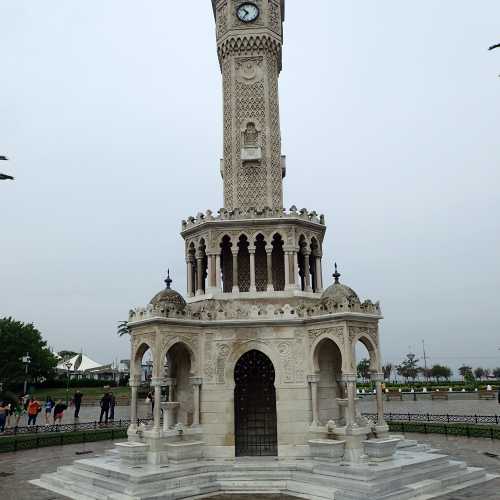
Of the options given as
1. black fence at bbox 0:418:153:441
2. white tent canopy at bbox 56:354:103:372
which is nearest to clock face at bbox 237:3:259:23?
black fence at bbox 0:418:153:441

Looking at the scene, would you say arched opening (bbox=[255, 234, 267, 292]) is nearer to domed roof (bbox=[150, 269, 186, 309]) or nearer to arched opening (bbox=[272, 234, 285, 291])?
arched opening (bbox=[272, 234, 285, 291])

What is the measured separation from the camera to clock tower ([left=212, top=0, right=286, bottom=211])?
23.6m

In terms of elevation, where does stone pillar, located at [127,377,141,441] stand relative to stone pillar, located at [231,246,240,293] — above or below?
below

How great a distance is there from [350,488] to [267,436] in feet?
17.5

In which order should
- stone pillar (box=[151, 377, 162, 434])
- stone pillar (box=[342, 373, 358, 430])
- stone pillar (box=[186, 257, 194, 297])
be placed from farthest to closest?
stone pillar (box=[186, 257, 194, 297]) < stone pillar (box=[151, 377, 162, 434]) < stone pillar (box=[342, 373, 358, 430])

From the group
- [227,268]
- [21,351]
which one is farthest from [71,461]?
[21,351]

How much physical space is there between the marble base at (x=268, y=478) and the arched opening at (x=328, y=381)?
2.34 metres

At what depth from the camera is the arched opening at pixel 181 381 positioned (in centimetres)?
2030

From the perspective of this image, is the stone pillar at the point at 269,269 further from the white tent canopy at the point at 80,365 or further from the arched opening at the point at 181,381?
the white tent canopy at the point at 80,365

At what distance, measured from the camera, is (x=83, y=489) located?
1678 centimetres

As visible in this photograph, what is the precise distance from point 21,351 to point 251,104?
52875 mm

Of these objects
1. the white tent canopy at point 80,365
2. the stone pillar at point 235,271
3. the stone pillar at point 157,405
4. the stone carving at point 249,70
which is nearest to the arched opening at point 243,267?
the stone pillar at point 235,271

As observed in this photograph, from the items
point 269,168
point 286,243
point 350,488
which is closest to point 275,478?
point 350,488

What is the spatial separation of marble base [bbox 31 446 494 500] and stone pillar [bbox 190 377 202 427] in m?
1.44
